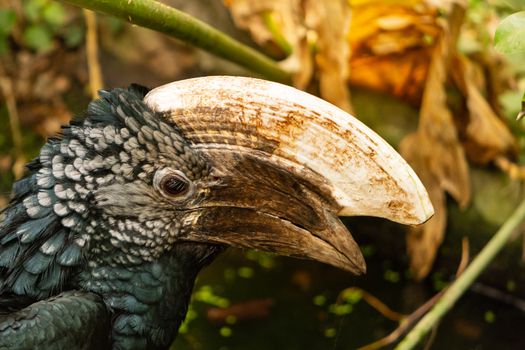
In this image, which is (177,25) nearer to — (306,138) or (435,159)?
(306,138)

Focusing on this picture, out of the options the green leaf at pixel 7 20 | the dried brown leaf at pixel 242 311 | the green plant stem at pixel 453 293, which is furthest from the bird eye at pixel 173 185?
the green leaf at pixel 7 20

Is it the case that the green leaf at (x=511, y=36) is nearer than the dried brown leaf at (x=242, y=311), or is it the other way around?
the green leaf at (x=511, y=36)

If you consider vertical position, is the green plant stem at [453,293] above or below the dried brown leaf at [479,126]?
below

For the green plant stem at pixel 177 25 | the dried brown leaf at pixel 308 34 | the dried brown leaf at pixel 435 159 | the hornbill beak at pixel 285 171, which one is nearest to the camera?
the hornbill beak at pixel 285 171

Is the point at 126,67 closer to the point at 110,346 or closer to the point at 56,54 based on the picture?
the point at 56,54

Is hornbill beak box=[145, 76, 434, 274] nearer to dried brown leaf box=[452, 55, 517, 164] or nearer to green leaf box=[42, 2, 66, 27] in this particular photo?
dried brown leaf box=[452, 55, 517, 164]

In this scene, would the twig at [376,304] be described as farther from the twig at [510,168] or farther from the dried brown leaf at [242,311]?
the twig at [510,168]
